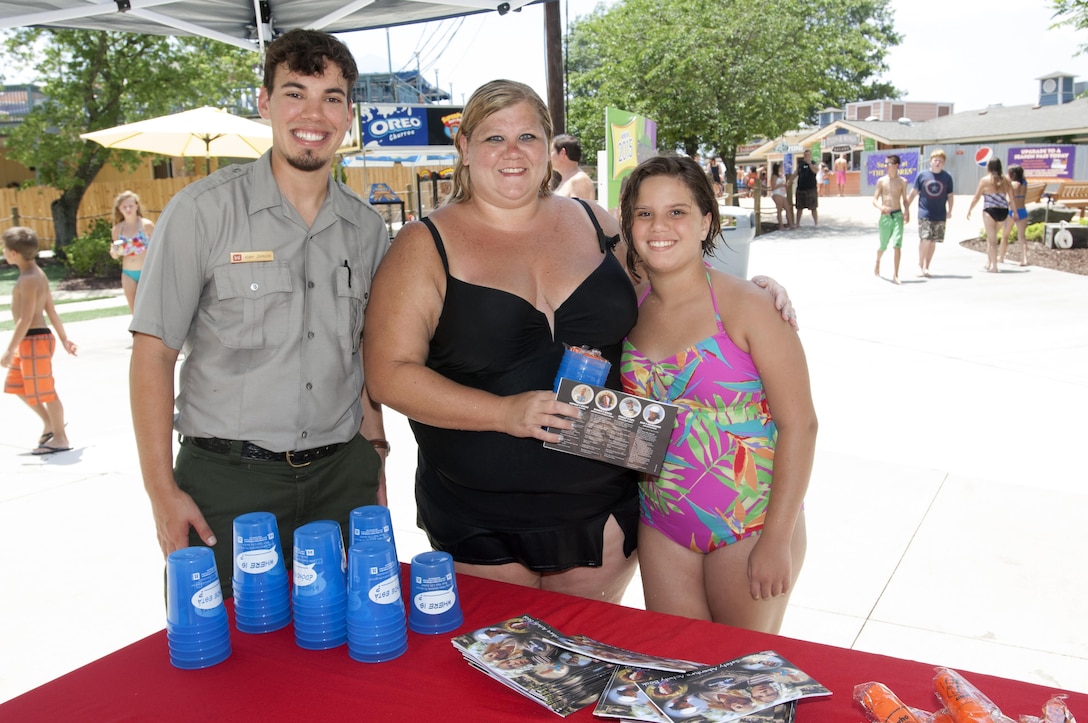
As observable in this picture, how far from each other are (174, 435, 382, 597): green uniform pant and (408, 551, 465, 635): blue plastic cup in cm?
67

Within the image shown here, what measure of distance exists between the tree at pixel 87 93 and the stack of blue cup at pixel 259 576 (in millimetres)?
21796

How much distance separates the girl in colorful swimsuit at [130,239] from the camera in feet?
32.4

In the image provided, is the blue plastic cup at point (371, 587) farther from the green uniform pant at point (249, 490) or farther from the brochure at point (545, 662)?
the green uniform pant at point (249, 490)

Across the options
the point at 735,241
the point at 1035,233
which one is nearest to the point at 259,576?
the point at 735,241

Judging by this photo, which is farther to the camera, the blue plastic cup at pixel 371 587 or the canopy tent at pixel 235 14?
the canopy tent at pixel 235 14

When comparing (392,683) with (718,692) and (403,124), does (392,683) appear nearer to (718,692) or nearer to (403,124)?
(718,692)

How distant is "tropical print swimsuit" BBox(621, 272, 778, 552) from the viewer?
2.35 meters

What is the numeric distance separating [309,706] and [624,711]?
23.8 inches

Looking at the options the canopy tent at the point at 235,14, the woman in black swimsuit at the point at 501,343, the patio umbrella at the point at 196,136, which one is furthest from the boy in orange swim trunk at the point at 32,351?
the patio umbrella at the point at 196,136

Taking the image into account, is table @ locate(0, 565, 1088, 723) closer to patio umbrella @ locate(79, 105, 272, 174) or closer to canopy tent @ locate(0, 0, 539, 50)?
canopy tent @ locate(0, 0, 539, 50)

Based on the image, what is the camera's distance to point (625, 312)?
251 cm

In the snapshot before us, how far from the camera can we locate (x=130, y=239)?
32.5ft

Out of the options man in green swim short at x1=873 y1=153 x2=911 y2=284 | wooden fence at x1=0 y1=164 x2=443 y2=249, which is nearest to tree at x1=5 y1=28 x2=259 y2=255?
wooden fence at x1=0 y1=164 x2=443 y2=249

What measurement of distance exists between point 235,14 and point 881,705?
14.4 ft
